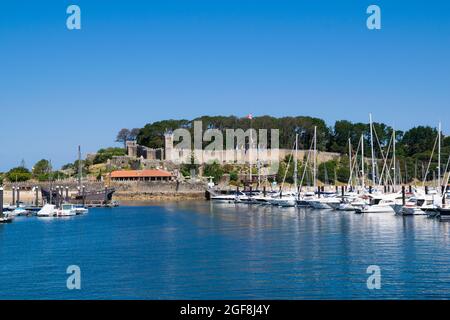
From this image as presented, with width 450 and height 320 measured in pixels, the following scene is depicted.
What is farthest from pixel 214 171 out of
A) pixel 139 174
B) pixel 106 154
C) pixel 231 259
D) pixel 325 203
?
pixel 231 259

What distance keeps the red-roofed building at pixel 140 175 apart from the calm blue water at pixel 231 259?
4707 centimetres

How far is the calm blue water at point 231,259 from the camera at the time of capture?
24297mm

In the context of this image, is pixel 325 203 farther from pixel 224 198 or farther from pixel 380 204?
pixel 224 198

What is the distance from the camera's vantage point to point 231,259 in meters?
30.8

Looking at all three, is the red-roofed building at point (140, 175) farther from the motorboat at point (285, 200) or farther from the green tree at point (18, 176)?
the motorboat at point (285, 200)

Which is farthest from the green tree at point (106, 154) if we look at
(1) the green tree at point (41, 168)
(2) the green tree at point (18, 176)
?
(2) the green tree at point (18, 176)

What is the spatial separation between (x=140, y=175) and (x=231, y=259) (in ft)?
224

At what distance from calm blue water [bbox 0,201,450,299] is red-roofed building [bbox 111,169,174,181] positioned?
47068 mm

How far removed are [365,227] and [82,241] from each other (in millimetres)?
16656

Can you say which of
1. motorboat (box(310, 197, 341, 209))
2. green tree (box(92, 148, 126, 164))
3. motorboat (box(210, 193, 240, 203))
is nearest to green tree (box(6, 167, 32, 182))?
green tree (box(92, 148, 126, 164))

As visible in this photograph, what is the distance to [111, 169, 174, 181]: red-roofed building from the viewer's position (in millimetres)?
98438

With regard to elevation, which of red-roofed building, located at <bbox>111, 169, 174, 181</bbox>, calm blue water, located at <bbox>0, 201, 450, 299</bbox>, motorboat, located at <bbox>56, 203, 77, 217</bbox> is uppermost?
red-roofed building, located at <bbox>111, 169, 174, 181</bbox>

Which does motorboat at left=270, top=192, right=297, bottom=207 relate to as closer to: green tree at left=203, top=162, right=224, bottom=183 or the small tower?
green tree at left=203, top=162, right=224, bottom=183
